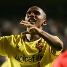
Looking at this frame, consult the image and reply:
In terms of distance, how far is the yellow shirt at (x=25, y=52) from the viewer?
1318mm

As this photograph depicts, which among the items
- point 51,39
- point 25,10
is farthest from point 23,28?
point 51,39

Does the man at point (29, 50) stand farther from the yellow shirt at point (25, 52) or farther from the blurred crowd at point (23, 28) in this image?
the blurred crowd at point (23, 28)

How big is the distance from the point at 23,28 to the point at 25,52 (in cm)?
240

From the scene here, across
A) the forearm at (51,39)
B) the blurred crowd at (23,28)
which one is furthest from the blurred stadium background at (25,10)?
the forearm at (51,39)

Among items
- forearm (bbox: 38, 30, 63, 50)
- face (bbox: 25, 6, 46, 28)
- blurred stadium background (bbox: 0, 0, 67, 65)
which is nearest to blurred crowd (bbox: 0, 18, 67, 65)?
blurred stadium background (bbox: 0, 0, 67, 65)

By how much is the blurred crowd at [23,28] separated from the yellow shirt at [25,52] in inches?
84.4

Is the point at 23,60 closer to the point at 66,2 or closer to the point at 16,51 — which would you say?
the point at 16,51

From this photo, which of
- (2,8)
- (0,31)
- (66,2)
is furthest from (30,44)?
(66,2)

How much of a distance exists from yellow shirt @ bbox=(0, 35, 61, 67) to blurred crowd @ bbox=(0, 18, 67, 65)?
2143 millimetres

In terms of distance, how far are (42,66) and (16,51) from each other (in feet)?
0.61

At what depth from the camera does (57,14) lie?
4.14m

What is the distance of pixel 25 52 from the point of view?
4.33 ft

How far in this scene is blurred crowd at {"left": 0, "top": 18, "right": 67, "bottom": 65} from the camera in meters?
3.64

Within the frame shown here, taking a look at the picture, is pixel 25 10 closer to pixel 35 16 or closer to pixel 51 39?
pixel 35 16
